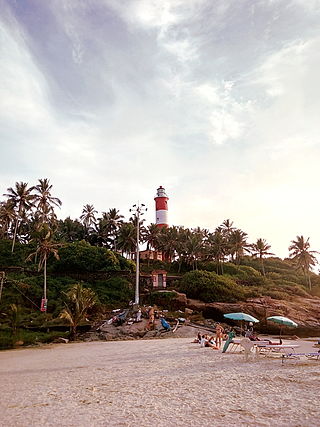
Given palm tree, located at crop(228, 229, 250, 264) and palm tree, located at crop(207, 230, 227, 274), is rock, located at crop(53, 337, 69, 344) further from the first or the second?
palm tree, located at crop(228, 229, 250, 264)

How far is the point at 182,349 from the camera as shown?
15727mm

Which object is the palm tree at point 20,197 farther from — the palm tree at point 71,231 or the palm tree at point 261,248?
the palm tree at point 261,248

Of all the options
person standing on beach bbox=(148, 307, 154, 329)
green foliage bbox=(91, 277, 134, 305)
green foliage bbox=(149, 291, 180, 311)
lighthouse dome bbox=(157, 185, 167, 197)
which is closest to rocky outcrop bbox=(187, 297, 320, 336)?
green foliage bbox=(149, 291, 180, 311)

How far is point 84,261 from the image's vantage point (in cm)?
4222

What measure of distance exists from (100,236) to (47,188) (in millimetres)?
Answer: 13889

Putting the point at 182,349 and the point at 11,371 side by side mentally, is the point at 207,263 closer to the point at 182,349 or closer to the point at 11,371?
the point at 182,349

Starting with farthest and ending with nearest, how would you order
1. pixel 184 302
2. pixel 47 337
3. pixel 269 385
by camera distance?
pixel 184 302 < pixel 47 337 < pixel 269 385

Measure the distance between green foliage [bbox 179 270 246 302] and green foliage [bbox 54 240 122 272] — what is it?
31.0ft

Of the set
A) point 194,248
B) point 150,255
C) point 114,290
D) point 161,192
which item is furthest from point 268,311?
point 161,192

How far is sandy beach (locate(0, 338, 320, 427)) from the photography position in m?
5.52

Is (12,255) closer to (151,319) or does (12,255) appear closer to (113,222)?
(113,222)

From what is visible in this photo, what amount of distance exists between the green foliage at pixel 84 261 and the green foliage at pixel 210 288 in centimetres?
945

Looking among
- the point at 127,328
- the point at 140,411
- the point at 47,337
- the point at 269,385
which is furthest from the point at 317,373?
the point at 47,337

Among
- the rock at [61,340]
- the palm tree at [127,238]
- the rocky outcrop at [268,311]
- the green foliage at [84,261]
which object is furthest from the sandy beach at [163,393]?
the palm tree at [127,238]
